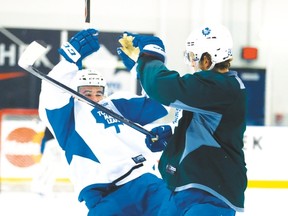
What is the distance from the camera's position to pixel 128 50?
2570mm

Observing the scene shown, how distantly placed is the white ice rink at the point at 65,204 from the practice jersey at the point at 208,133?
2.04m

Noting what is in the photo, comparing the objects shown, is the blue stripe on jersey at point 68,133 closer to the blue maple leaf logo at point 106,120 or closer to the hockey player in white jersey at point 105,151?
the hockey player in white jersey at point 105,151

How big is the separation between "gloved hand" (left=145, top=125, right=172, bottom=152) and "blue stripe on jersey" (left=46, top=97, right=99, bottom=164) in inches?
12.0

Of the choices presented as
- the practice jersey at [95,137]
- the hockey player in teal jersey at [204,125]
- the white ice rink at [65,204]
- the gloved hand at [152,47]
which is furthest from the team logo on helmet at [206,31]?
the white ice rink at [65,204]

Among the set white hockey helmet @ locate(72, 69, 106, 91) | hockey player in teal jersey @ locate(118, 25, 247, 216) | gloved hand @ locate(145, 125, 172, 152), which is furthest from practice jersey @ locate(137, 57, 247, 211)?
white hockey helmet @ locate(72, 69, 106, 91)

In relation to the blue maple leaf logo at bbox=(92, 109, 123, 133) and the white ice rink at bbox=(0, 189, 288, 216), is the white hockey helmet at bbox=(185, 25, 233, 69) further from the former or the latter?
the white ice rink at bbox=(0, 189, 288, 216)

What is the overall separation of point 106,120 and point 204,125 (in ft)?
2.49

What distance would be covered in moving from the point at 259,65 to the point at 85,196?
4.52 m

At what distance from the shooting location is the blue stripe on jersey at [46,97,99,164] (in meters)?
2.61

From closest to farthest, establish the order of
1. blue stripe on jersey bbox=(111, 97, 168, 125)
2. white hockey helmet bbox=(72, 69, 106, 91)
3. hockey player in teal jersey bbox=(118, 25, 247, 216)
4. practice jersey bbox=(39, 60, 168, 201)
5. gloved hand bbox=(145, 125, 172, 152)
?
1. hockey player in teal jersey bbox=(118, 25, 247, 216)
2. gloved hand bbox=(145, 125, 172, 152)
3. practice jersey bbox=(39, 60, 168, 201)
4. blue stripe on jersey bbox=(111, 97, 168, 125)
5. white hockey helmet bbox=(72, 69, 106, 91)

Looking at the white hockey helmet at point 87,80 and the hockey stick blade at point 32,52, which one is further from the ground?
the hockey stick blade at point 32,52

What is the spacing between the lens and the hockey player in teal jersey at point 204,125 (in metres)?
1.94

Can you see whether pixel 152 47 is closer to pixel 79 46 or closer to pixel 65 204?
pixel 79 46

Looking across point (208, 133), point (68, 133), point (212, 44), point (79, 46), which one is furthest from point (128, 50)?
point (208, 133)
